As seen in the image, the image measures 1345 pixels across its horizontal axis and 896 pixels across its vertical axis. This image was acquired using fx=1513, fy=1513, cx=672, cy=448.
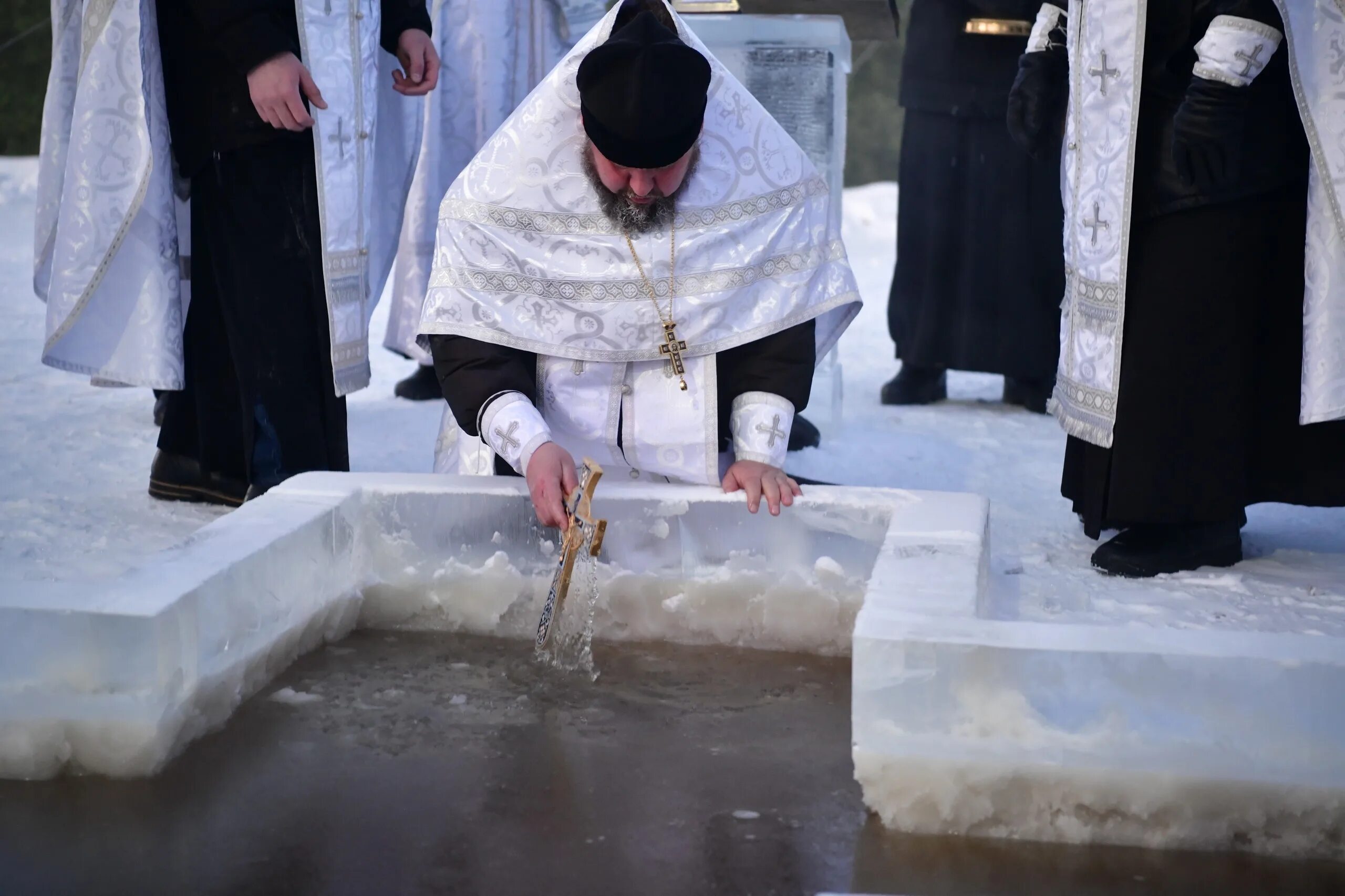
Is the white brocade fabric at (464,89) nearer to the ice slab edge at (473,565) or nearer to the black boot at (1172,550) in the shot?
the ice slab edge at (473,565)

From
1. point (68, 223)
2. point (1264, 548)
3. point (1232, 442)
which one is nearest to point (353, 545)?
point (68, 223)

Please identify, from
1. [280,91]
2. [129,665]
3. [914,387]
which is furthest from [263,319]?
[914,387]

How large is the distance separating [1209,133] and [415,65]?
6.01 feet

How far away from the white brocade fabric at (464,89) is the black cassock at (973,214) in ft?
3.86

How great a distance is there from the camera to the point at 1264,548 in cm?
A: 316

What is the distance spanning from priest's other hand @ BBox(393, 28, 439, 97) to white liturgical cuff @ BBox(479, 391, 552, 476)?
4.12 ft

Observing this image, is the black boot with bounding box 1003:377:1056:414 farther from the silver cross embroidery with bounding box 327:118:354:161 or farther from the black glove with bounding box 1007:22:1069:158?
the silver cross embroidery with bounding box 327:118:354:161

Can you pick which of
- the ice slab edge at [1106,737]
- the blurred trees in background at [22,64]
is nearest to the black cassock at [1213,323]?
the ice slab edge at [1106,737]

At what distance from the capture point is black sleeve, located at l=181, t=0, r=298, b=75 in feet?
10.2

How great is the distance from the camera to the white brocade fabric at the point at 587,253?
2.67 m

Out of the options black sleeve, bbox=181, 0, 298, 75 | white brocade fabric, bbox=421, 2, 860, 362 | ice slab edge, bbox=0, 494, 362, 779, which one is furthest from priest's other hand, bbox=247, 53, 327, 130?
ice slab edge, bbox=0, 494, 362, 779

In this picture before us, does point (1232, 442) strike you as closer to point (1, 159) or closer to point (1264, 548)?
point (1264, 548)

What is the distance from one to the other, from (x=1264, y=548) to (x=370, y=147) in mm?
2183

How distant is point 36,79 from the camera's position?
29.8ft
